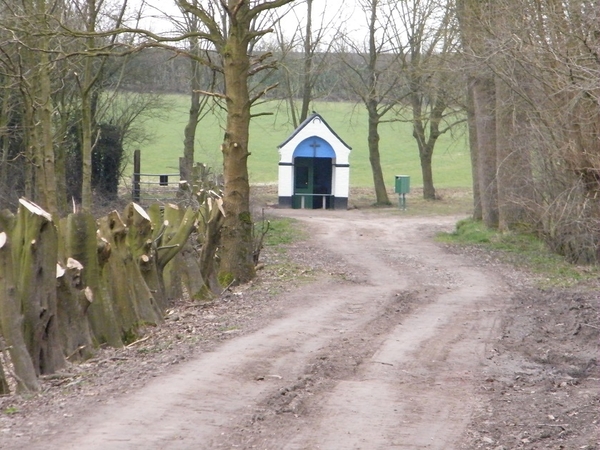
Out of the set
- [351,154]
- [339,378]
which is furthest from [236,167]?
[351,154]

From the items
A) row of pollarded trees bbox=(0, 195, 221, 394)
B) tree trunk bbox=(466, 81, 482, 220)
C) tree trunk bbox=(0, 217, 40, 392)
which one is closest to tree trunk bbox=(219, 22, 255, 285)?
row of pollarded trees bbox=(0, 195, 221, 394)

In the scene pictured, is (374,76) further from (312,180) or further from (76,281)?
(76,281)

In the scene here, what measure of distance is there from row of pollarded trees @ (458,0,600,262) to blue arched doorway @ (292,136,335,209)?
45.0 feet

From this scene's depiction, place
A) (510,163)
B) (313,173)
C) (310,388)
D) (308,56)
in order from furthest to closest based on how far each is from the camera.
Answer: (308,56) → (313,173) → (510,163) → (310,388)

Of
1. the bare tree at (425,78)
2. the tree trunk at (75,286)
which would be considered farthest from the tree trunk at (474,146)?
the tree trunk at (75,286)

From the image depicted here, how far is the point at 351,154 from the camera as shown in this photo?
218 feet

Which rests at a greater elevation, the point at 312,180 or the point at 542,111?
the point at 542,111

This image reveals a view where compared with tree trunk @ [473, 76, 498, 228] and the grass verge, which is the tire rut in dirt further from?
tree trunk @ [473, 76, 498, 228]

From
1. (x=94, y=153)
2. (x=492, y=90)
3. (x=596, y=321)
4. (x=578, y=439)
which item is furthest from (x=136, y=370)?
(x=94, y=153)

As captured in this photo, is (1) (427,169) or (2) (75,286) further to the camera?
(1) (427,169)

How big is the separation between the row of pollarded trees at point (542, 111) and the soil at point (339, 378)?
2.94 metres

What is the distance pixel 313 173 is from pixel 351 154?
2784 centimetres

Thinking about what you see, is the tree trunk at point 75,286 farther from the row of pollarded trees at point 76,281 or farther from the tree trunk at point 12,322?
the tree trunk at point 12,322

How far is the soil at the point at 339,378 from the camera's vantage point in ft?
19.7
